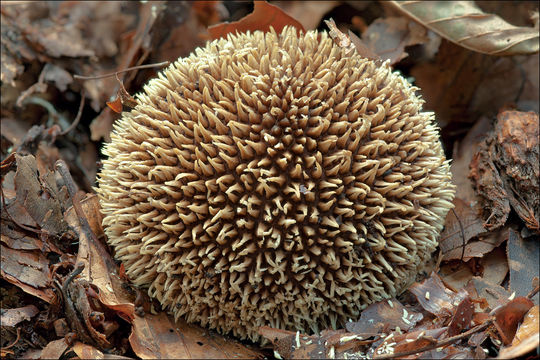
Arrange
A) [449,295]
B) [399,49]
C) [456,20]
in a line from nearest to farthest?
[449,295] < [456,20] < [399,49]

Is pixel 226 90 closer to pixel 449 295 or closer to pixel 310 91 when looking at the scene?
pixel 310 91

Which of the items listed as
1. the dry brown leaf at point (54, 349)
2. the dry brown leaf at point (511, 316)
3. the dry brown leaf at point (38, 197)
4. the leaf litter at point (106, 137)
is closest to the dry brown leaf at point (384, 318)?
the leaf litter at point (106, 137)

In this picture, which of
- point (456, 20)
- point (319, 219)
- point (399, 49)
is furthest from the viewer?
Answer: point (399, 49)

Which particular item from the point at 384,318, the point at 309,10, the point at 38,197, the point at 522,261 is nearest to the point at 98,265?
the point at 38,197

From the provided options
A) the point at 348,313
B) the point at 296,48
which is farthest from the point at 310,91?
the point at 348,313

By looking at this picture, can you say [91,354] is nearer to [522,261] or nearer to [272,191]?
[272,191]

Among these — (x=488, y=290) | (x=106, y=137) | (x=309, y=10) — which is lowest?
(x=488, y=290)
